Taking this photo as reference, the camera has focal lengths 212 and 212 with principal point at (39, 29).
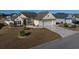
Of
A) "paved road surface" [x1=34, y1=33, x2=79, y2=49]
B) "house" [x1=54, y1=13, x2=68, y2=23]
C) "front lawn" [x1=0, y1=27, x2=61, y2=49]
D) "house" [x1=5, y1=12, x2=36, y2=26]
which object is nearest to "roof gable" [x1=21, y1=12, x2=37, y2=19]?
"house" [x1=5, y1=12, x2=36, y2=26]

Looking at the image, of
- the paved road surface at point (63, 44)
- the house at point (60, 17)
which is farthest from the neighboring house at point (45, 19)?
the paved road surface at point (63, 44)

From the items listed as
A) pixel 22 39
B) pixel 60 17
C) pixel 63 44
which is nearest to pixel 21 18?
pixel 22 39

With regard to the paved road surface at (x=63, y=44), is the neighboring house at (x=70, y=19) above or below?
above

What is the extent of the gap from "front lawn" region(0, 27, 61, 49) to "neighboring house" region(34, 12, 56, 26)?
0.15 meters

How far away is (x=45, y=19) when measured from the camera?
360 cm

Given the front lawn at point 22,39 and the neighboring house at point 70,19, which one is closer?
the front lawn at point 22,39

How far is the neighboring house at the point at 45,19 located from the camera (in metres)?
3.58

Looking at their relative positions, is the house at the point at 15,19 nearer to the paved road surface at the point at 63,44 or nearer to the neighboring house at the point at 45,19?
the neighboring house at the point at 45,19

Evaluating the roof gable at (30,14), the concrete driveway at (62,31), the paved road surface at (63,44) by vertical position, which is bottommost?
the paved road surface at (63,44)

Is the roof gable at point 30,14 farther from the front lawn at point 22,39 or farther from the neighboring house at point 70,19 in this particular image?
the neighboring house at point 70,19

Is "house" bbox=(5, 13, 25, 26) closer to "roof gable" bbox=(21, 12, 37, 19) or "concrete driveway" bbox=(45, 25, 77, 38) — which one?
"roof gable" bbox=(21, 12, 37, 19)

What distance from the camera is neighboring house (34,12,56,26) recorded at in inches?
141

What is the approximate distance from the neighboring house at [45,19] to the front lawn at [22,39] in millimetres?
154

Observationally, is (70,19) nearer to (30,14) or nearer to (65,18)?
(65,18)
